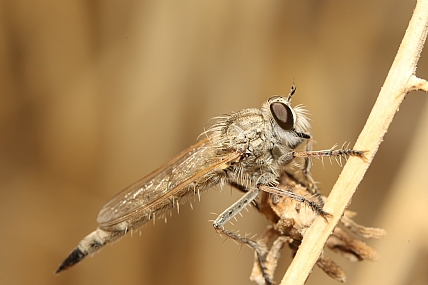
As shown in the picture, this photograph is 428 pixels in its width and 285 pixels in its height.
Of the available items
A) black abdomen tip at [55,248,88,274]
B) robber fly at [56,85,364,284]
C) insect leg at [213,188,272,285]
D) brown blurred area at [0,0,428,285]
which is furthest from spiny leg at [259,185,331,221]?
black abdomen tip at [55,248,88,274]

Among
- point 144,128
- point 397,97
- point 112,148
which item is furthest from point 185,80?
point 397,97

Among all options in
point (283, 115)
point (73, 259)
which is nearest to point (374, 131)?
point (283, 115)

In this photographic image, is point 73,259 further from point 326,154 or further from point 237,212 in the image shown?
point 326,154

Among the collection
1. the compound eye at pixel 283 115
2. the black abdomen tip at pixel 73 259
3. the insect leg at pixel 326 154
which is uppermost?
the compound eye at pixel 283 115

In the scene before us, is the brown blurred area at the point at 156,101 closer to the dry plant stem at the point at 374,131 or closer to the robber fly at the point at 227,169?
the robber fly at the point at 227,169

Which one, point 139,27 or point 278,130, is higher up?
point 139,27

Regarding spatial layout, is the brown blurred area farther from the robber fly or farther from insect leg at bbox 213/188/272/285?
insect leg at bbox 213/188/272/285

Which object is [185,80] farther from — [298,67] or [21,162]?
[21,162]

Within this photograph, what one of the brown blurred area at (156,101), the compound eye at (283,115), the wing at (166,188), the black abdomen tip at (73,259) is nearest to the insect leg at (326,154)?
the compound eye at (283,115)
